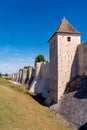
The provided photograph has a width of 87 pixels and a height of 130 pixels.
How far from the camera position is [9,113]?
14617mm

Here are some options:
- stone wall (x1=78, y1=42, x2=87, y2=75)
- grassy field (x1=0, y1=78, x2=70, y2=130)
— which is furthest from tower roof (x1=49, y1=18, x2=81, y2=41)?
grassy field (x1=0, y1=78, x2=70, y2=130)

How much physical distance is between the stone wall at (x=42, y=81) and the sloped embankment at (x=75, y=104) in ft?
31.9

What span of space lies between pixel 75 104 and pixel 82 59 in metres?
6.32

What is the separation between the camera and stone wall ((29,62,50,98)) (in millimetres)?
33156

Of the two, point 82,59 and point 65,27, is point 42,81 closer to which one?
point 65,27

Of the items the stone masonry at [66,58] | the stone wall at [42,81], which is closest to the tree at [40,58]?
the stone wall at [42,81]

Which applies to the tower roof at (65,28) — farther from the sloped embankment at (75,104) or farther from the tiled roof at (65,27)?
the sloped embankment at (75,104)

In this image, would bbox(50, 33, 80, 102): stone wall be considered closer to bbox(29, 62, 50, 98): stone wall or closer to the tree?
bbox(29, 62, 50, 98): stone wall

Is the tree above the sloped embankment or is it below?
above

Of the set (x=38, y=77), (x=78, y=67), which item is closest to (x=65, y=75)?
(x=78, y=67)

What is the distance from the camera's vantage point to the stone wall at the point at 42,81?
1305 inches

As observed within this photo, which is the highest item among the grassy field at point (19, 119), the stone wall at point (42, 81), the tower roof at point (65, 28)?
the tower roof at point (65, 28)

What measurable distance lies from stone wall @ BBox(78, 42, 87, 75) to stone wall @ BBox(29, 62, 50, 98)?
920cm

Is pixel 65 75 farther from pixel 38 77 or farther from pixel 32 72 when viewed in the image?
pixel 32 72
